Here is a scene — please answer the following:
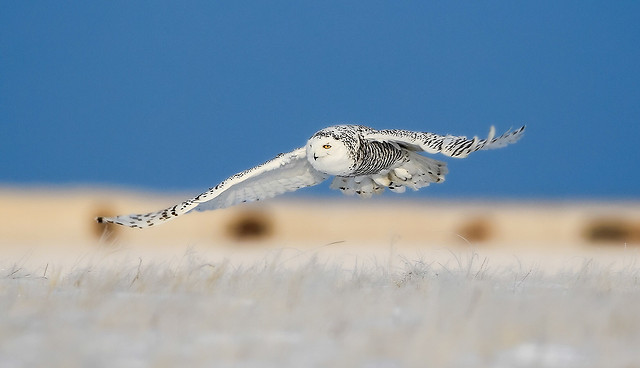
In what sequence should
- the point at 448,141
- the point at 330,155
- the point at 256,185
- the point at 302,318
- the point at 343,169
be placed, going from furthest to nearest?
1. the point at 256,185
2. the point at 343,169
3. the point at 330,155
4. the point at 448,141
5. the point at 302,318

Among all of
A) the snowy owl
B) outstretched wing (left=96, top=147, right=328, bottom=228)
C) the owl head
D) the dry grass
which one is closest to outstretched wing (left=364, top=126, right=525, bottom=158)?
the snowy owl

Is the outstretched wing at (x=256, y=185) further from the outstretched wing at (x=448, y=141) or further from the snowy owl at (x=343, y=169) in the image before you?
the outstretched wing at (x=448, y=141)

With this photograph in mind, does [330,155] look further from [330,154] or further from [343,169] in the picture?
[343,169]

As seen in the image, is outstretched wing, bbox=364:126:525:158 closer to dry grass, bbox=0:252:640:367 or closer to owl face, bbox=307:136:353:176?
owl face, bbox=307:136:353:176

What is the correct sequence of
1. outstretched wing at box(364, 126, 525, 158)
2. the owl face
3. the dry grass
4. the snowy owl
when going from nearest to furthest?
the dry grass, outstretched wing at box(364, 126, 525, 158), the snowy owl, the owl face

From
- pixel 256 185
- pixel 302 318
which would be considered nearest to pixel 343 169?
pixel 256 185

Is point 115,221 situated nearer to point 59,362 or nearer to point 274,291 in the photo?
point 274,291

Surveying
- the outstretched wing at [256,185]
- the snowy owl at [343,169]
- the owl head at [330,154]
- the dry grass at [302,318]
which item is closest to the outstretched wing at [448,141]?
the snowy owl at [343,169]

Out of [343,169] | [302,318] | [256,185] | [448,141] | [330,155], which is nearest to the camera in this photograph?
[302,318]
